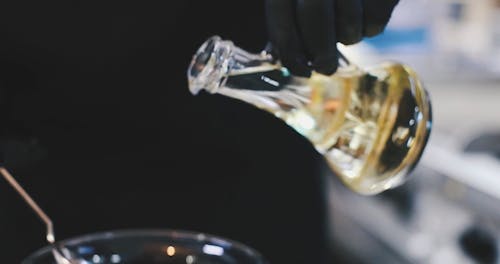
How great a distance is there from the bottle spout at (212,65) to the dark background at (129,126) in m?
0.28

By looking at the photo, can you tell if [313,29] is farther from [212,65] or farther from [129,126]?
[129,126]

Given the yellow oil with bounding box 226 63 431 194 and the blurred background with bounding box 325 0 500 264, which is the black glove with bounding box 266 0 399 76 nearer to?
the yellow oil with bounding box 226 63 431 194

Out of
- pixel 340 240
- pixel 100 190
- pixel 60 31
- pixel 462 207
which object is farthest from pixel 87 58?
pixel 340 240

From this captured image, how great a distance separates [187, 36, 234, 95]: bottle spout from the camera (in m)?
0.68

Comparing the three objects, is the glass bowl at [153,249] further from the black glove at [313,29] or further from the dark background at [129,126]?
the dark background at [129,126]

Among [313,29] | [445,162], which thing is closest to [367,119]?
[313,29]

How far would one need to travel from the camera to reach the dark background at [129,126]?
956 mm

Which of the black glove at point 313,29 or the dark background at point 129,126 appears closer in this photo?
the black glove at point 313,29

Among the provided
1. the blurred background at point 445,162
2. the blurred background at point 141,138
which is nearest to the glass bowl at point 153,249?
the blurred background at point 141,138

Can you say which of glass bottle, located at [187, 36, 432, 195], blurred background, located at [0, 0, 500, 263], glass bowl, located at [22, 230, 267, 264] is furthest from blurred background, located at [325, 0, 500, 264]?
glass bowl, located at [22, 230, 267, 264]

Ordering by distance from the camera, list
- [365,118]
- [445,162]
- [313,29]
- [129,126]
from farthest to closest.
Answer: [445,162], [129,126], [365,118], [313,29]

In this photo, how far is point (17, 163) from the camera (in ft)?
3.03

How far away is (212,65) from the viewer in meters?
0.68

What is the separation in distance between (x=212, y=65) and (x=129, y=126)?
0.32 meters
